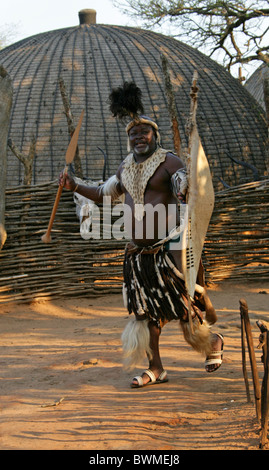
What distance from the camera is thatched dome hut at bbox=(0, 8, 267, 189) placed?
32.0 feet

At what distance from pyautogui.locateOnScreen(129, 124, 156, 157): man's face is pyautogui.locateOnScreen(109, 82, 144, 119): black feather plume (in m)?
0.09

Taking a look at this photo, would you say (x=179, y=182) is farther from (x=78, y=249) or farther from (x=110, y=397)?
(x=78, y=249)

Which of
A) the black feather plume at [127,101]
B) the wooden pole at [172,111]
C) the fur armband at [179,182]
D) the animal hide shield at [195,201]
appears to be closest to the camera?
the animal hide shield at [195,201]

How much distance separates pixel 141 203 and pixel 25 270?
3.36 m

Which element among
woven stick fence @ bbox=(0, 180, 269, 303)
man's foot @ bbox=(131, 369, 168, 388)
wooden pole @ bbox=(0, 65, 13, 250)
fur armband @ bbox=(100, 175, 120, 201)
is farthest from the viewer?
woven stick fence @ bbox=(0, 180, 269, 303)

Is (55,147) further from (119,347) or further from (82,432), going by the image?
(82,432)

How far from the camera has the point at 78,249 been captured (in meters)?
7.45

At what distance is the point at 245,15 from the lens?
468 inches

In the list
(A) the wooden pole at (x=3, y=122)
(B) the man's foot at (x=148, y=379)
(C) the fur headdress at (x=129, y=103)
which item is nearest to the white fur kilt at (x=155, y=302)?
(B) the man's foot at (x=148, y=379)

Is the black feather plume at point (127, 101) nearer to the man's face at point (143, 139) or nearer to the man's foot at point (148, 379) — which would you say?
the man's face at point (143, 139)

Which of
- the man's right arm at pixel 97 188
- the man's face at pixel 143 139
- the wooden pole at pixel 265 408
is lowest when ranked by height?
the wooden pole at pixel 265 408

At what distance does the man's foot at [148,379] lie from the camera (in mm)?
3920

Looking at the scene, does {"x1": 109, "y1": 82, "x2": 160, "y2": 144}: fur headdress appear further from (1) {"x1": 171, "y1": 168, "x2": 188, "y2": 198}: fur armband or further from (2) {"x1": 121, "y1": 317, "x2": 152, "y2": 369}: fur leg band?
(2) {"x1": 121, "y1": 317, "x2": 152, "y2": 369}: fur leg band

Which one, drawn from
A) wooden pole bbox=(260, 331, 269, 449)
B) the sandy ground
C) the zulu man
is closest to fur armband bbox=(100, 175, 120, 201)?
the zulu man
